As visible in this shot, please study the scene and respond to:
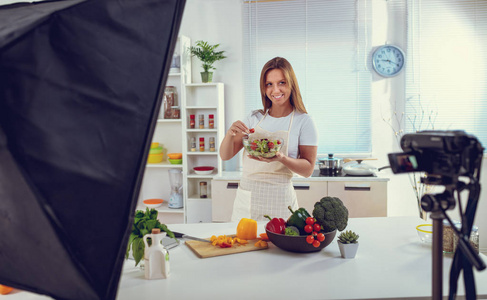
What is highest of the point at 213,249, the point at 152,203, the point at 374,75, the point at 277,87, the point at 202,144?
the point at 374,75

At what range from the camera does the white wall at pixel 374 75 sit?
158 inches

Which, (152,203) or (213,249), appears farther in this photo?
(152,203)

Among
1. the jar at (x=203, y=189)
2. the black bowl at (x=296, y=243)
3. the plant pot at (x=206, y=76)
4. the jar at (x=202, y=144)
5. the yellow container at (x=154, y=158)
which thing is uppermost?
the plant pot at (x=206, y=76)

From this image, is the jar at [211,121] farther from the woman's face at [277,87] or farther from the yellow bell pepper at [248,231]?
the yellow bell pepper at [248,231]

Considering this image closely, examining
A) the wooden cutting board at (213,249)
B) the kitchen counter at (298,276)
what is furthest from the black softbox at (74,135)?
the wooden cutting board at (213,249)

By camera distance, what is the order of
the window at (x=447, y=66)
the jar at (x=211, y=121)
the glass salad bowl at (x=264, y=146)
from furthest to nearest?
the jar at (x=211, y=121), the window at (x=447, y=66), the glass salad bowl at (x=264, y=146)

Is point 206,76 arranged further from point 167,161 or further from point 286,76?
point 286,76

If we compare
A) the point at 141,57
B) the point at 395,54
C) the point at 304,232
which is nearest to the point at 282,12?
the point at 395,54

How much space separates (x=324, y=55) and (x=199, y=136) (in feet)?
5.03

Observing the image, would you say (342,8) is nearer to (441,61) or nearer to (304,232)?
(441,61)

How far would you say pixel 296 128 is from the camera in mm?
2459

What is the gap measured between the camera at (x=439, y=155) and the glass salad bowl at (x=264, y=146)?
137cm

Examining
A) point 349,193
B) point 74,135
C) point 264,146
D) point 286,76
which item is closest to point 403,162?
point 74,135

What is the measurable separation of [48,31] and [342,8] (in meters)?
3.90
